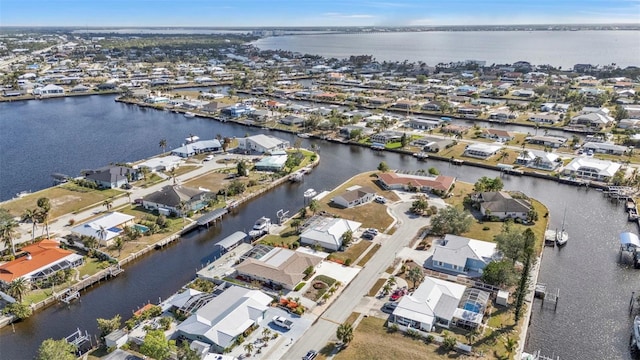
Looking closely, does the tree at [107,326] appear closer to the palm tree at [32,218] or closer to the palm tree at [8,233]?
the palm tree at [8,233]

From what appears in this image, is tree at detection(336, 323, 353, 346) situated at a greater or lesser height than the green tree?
lesser

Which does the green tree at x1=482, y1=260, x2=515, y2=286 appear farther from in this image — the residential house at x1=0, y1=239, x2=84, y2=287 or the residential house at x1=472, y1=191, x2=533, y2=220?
the residential house at x1=0, y1=239, x2=84, y2=287

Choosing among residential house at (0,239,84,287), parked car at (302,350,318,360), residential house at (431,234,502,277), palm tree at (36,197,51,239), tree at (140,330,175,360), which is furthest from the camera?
palm tree at (36,197,51,239)

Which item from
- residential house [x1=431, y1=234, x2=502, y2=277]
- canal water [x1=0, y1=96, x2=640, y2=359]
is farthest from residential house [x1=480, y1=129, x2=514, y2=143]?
residential house [x1=431, y1=234, x2=502, y2=277]

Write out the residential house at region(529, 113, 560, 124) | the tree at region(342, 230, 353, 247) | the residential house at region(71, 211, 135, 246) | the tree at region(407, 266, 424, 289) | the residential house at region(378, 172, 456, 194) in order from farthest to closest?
the residential house at region(529, 113, 560, 124) → the residential house at region(378, 172, 456, 194) → the residential house at region(71, 211, 135, 246) → the tree at region(342, 230, 353, 247) → the tree at region(407, 266, 424, 289)

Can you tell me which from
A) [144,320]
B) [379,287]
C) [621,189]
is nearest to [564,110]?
[621,189]
